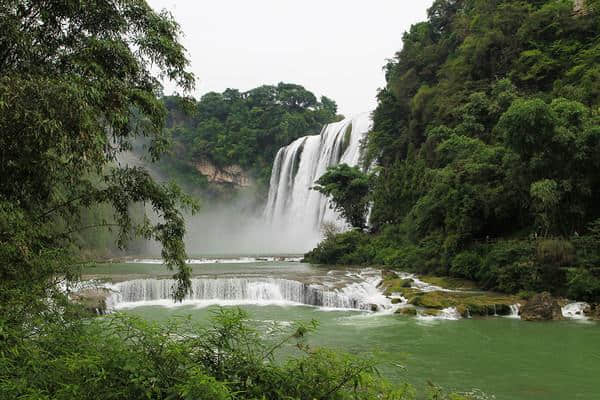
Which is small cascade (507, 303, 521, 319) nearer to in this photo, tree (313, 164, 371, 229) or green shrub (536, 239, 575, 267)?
green shrub (536, 239, 575, 267)

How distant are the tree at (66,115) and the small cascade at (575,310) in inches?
386

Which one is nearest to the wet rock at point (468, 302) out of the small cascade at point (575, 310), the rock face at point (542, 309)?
the rock face at point (542, 309)

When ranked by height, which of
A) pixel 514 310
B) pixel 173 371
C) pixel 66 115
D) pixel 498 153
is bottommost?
pixel 514 310

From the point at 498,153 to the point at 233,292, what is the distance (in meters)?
9.95

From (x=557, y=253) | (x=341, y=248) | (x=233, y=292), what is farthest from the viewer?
(x=341, y=248)

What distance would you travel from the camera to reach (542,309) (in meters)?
11.7

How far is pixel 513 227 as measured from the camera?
1695cm

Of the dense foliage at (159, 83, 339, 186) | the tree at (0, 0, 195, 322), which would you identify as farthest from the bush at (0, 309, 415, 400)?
the dense foliage at (159, 83, 339, 186)

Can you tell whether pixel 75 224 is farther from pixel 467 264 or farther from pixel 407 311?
pixel 467 264

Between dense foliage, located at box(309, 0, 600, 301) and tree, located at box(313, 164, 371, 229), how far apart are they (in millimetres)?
1115

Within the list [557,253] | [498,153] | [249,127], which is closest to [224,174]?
[249,127]

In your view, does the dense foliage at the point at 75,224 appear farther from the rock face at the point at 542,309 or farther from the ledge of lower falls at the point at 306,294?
the rock face at the point at 542,309

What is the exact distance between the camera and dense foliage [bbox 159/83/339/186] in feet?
167

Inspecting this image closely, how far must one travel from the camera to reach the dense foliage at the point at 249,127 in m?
51.0
